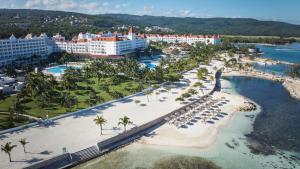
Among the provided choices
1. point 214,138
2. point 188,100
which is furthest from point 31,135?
point 188,100

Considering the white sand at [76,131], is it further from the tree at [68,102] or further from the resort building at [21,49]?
the resort building at [21,49]

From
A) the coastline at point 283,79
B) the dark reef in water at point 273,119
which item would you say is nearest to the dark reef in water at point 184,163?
the dark reef in water at point 273,119

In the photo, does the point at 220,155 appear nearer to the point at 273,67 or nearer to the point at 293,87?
the point at 293,87

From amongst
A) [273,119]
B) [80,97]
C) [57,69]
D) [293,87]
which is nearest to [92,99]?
[80,97]

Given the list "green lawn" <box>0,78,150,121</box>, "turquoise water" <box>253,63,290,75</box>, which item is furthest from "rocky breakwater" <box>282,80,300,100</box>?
"green lawn" <box>0,78,150,121</box>

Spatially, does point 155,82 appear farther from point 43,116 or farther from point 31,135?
point 31,135

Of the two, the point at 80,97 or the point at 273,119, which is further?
the point at 80,97
